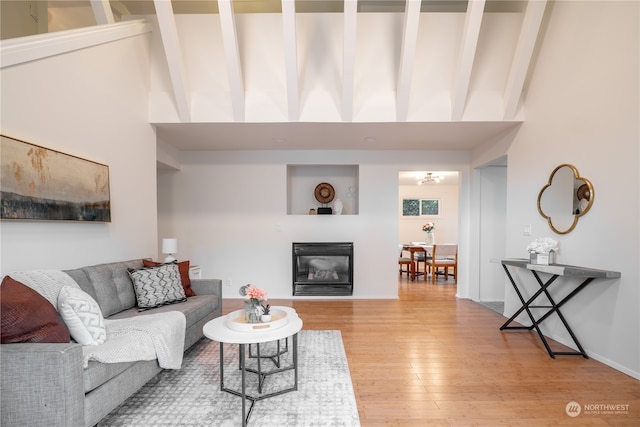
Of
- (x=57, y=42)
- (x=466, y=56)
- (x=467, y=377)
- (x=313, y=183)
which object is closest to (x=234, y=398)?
(x=467, y=377)

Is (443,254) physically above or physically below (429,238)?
below

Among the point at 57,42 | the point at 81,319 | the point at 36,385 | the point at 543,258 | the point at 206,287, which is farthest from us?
the point at 206,287

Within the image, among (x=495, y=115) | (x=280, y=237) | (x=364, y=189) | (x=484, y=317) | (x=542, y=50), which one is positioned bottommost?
(x=484, y=317)

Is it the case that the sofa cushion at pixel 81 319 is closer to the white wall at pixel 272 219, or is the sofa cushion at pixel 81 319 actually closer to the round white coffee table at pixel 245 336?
the round white coffee table at pixel 245 336

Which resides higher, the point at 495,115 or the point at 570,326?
the point at 495,115

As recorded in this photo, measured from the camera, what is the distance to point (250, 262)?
5.02 metres

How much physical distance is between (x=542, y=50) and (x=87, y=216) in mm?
4772

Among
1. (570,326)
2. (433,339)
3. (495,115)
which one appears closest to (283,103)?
(495,115)

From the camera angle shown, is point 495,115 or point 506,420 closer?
point 506,420

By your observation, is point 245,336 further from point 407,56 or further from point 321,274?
point 321,274

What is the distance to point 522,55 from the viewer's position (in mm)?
3160

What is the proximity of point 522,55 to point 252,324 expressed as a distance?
3671mm

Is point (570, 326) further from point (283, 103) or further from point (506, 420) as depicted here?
point (283, 103)

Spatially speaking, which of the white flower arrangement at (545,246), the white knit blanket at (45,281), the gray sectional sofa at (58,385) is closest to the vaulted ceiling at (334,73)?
the white flower arrangement at (545,246)
